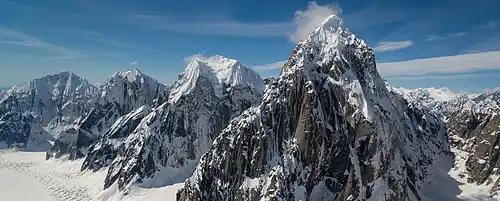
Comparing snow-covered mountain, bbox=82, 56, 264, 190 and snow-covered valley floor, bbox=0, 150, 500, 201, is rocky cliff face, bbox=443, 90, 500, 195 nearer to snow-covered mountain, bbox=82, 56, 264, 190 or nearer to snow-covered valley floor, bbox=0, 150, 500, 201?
snow-covered valley floor, bbox=0, 150, 500, 201

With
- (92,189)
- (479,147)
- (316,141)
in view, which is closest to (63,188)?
(92,189)

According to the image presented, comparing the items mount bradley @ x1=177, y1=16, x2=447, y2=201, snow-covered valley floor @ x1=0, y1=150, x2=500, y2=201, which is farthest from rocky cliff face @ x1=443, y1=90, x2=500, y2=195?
mount bradley @ x1=177, y1=16, x2=447, y2=201

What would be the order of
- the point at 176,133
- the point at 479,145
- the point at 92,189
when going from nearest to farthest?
the point at 479,145 < the point at 92,189 < the point at 176,133

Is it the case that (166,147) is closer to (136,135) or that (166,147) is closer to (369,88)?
(136,135)

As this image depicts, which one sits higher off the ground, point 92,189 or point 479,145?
point 479,145

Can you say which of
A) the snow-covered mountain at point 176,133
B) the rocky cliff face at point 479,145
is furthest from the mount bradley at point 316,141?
the rocky cliff face at point 479,145

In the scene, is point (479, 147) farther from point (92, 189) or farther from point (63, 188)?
point (63, 188)

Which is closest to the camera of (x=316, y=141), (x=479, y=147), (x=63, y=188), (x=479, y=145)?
(x=316, y=141)
